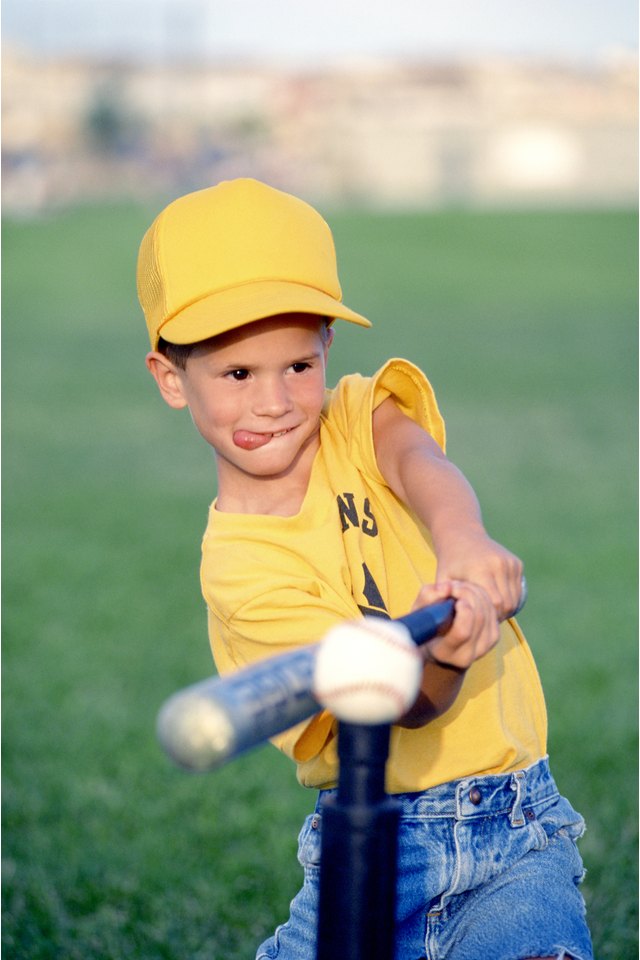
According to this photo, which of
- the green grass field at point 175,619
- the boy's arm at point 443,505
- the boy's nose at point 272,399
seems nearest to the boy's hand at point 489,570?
the boy's arm at point 443,505

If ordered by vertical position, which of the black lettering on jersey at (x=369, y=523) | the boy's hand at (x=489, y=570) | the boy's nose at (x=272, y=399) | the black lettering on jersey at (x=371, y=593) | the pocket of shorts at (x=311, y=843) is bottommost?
the pocket of shorts at (x=311, y=843)

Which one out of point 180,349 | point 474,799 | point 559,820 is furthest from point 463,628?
point 180,349

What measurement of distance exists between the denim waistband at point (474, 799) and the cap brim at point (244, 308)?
2.56 ft

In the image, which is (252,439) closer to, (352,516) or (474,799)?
(352,516)

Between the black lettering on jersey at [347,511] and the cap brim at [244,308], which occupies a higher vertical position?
the cap brim at [244,308]

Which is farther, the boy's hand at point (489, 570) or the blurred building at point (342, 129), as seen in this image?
the blurred building at point (342, 129)

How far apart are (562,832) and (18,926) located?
1643 millimetres

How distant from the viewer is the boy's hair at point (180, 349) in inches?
94.3

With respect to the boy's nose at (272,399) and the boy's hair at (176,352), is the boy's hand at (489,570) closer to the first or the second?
the boy's nose at (272,399)

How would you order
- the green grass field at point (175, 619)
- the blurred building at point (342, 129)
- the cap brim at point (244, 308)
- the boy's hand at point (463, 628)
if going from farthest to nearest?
the blurred building at point (342, 129)
the green grass field at point (175, 619)
the cap brim at point (244, 308)
the boy's hand at point (463, 628)

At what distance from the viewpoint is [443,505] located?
7.12 feet

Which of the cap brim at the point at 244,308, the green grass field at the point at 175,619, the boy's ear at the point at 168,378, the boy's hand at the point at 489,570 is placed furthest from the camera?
the green grass field at the point at 175,619

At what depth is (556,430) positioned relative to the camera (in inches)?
464

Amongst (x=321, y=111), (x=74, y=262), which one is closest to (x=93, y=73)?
(x=321, y=111)
